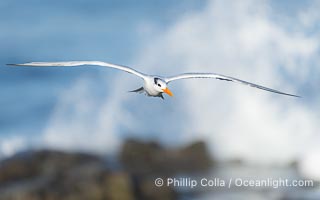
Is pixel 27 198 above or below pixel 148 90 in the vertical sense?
below

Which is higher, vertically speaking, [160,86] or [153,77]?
[153,77]

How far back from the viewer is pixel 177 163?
109 ft

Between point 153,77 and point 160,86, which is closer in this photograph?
point 160,86

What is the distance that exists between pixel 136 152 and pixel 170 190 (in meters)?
3.20

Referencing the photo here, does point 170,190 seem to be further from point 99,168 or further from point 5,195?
point 5,195

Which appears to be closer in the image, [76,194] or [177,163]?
[76,194]

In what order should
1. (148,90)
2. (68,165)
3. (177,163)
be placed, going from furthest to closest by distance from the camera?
(177,163) < (68,165) < (148,90)

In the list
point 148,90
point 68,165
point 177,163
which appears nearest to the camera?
point 148,90

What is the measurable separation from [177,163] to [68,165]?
4.31 meters

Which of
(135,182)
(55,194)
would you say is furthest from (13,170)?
(135,182)

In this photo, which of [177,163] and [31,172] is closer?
[31,172]

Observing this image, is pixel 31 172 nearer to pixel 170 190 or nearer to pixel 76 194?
pixel 76 194

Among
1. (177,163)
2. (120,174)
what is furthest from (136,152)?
(120,174)

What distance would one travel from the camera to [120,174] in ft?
95.2
